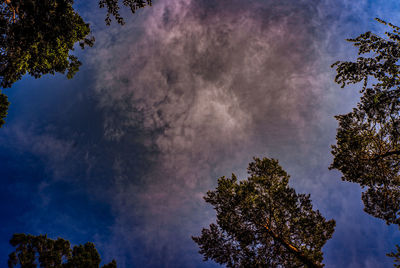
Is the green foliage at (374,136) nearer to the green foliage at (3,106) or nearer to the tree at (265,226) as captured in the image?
the tree at (265,226)

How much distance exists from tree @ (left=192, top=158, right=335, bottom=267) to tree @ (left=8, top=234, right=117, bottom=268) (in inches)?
294

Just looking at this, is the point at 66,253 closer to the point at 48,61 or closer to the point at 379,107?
the point at 48,61

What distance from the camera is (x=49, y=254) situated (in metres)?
10.3

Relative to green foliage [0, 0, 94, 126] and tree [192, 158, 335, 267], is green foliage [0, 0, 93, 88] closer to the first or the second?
green foliage [0, 0, 94, 126]

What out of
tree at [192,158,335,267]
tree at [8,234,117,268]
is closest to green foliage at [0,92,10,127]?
tree at [8,234,117,268]

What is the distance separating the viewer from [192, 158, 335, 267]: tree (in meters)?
11.4

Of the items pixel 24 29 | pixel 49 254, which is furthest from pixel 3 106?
pixel 49 254

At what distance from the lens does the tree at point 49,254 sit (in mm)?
9789

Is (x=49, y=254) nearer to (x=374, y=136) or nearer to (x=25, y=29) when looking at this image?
(x=25, y=29)

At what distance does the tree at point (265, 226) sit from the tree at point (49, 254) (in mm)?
7480

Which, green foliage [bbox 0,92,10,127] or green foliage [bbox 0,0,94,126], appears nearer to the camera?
green foliage [bbox 0,0,94,126]

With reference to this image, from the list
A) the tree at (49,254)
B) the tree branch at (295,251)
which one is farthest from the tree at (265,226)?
the tree at (49,254)

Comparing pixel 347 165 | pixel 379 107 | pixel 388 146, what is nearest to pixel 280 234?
pixel 347 165

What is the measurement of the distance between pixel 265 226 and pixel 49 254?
1463 cm
